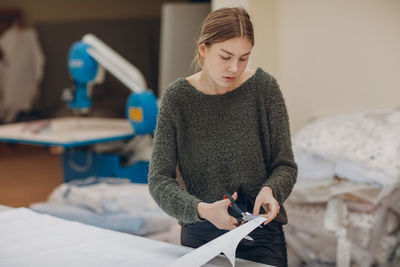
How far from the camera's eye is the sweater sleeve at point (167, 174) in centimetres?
125

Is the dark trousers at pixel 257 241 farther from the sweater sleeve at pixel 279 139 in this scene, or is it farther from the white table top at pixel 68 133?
the white table top at pixel 68 133

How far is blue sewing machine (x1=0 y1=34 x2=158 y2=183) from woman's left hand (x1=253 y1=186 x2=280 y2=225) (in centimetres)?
186

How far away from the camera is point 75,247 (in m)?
1.27

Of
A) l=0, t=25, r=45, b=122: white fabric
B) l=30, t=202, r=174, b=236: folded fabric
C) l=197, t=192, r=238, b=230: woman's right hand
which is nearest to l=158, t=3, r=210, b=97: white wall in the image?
l=30, t=202, r=174, b=236: folded fabric

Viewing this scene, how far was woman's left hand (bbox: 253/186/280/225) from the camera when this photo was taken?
4.00 feet

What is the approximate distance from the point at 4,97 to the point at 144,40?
76.5 inches

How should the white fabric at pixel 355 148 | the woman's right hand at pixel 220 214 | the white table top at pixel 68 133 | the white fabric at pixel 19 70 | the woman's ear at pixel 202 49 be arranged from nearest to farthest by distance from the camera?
the woman's right hand at pixel 220 214 → the woman's ear at pixel 202 49 → the white fabric at pixel 355 148 → the white table top at pixel 68 133 → the white fabric at pixel 19 70

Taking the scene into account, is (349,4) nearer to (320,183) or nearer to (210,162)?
(320,183)

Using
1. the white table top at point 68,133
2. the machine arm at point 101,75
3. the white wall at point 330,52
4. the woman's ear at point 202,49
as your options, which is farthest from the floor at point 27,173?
the woman's ear at point 202,49

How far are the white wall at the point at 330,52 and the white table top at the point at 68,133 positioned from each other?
1042 mm

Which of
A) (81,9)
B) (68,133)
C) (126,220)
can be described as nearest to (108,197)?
(126,220)

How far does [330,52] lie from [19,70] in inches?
174

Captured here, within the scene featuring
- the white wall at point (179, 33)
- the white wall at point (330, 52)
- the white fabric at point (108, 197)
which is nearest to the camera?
the white fabric at point (108, 197)

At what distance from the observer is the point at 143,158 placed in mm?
3414
